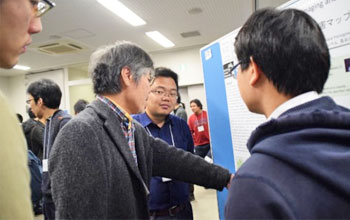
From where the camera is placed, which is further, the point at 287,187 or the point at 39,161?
the point at 39,161

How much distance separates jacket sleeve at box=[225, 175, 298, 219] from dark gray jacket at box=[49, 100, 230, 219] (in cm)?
53

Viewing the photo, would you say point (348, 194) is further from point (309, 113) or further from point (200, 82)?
point (200, 82)

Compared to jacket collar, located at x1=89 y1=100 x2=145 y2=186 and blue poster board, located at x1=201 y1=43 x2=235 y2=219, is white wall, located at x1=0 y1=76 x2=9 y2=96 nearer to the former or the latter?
blue poster board, located at x1=201 y1=43 x2=235 y2=219

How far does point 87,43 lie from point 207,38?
9.56 feet

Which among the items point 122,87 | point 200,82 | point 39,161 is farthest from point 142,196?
point 200,82

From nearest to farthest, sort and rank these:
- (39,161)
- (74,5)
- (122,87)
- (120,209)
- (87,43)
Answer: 1. (120,209)
2. (122,87)
3. (39,161)
4. (74,5)
5. (87,43)

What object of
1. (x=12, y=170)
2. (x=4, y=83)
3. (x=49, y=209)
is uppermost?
(x=4, y=83)

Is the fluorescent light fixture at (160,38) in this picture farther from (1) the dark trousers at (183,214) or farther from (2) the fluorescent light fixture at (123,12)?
(1) the dark trousers at (183,214)

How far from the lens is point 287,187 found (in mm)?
557

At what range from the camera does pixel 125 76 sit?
121 cm

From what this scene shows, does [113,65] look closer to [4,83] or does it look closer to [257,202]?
[257,202]

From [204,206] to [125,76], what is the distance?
3.18 m

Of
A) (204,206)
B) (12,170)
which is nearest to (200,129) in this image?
(204,206)

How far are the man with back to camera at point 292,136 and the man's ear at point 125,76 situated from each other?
623 mm
